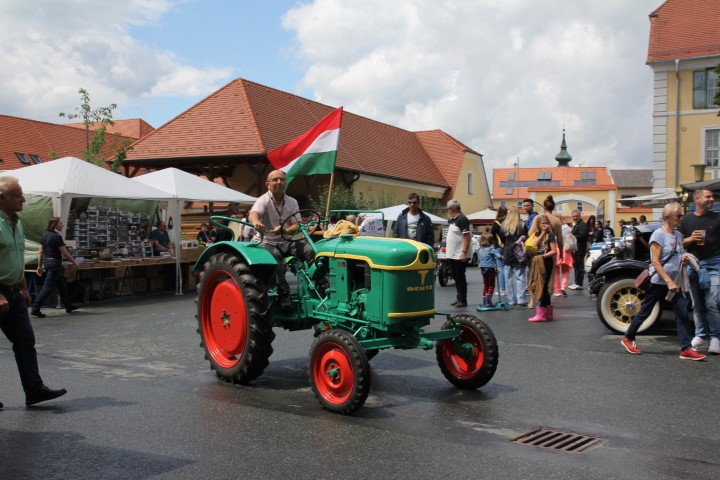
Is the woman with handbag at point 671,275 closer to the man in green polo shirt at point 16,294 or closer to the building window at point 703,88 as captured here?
the man in green polo shirt at point 16,294

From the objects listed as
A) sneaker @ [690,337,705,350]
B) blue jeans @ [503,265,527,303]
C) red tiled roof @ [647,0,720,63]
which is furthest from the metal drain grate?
red tiled roof @ [647,0,720,63]

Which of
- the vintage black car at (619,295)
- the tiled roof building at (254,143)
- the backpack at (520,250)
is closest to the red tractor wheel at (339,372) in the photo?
the vintage black car at (619,295)

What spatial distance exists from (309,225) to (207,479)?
3351 millimetres

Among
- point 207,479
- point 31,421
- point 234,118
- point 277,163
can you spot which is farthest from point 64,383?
point 234,118

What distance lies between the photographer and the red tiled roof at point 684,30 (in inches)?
1264

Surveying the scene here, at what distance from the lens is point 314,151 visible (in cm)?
888

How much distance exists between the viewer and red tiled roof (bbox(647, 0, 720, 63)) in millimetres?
32094

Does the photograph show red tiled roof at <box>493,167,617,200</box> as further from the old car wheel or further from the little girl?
the old car wheel

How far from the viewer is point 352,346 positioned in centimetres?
542

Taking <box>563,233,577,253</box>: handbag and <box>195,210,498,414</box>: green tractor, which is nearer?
<box>195,210,498,414</box>: green tractor

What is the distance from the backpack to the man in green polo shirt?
8.27 m

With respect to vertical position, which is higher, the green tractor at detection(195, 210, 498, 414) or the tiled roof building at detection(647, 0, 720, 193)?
the tiled roof building at detection(647, 0, 720, 193)

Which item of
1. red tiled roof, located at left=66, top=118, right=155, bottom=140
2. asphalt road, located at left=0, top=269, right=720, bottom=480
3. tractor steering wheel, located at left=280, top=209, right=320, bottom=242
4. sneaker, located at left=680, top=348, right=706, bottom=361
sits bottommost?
asphalt road, located at left=0, top=269, right=720, bottom=480

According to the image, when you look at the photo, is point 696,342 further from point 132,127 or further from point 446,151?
point 132,127
